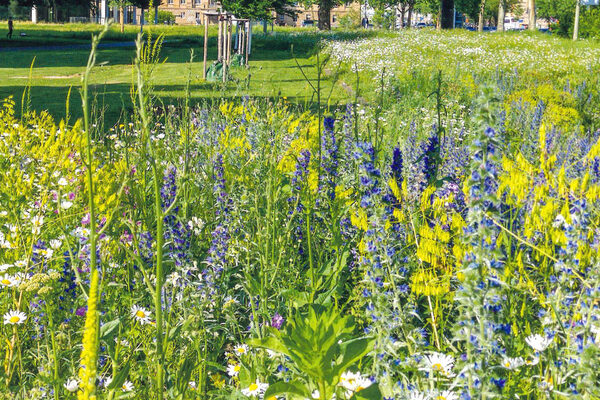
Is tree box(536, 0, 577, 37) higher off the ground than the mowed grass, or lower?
higher

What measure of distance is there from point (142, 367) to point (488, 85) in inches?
58.6

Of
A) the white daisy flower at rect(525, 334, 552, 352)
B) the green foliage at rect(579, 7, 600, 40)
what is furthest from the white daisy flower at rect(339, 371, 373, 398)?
the green foliage at rect(579, 7, 600, 40)

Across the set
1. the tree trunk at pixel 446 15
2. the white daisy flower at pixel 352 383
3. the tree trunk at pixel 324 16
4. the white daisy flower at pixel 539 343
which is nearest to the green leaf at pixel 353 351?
the white daisy flower at pixel 352 383

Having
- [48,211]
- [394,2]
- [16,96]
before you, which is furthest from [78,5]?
[48,211]

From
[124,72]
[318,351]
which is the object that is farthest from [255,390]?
[124,72]

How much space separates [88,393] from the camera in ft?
2.85

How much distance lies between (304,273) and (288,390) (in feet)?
5.85

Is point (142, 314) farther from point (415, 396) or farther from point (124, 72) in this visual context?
point (124, 72)

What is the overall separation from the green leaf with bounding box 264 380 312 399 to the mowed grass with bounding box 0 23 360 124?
86 cm

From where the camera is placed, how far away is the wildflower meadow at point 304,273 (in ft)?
4.38

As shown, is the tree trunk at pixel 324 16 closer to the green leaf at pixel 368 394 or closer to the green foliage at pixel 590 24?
the green foliage at pixel 590 24

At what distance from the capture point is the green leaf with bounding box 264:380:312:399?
4.31 feet

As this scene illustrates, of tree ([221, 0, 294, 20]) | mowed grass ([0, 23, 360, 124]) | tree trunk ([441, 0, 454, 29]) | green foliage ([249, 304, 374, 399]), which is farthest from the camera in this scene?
tree trunk ([441, 0, 454, 29])

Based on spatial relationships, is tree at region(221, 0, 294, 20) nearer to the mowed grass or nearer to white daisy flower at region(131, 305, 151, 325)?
the mowed grass
